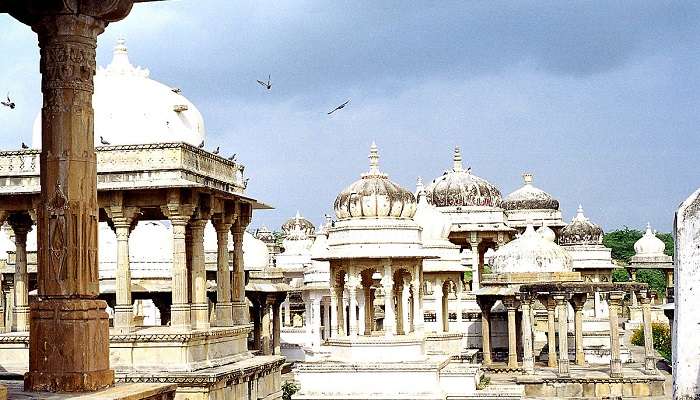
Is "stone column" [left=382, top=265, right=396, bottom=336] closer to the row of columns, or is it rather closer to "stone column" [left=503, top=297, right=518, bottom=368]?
the row of columns

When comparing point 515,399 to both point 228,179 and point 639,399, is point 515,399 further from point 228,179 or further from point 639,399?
point 639,399

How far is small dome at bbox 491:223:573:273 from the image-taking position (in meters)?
30.9

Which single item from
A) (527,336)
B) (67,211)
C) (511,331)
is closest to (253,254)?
(527,336)

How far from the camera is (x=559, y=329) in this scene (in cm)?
2870

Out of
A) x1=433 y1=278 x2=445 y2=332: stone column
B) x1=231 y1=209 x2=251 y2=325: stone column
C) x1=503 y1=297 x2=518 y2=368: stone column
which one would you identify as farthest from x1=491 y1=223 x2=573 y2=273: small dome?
x1=231 y1=209 x2=251 y2=325: stone column

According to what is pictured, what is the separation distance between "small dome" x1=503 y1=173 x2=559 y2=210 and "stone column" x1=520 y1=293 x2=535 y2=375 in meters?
17.5

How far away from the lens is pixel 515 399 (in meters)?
20.0

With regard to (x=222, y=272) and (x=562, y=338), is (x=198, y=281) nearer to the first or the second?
(x=222, y=272)

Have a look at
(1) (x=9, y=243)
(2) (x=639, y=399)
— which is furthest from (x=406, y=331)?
(1) (x=9, y=243)

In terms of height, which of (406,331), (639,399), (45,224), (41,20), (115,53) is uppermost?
(115,53)

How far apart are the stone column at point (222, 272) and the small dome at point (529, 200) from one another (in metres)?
27.5

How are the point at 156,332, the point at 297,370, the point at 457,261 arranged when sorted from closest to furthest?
the point at 156,332 < the point at 297,370 < the point at 457,261

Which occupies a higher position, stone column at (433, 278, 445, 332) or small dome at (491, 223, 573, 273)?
small dome at (491, 223, 573, 273)

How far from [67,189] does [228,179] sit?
12.4 m
